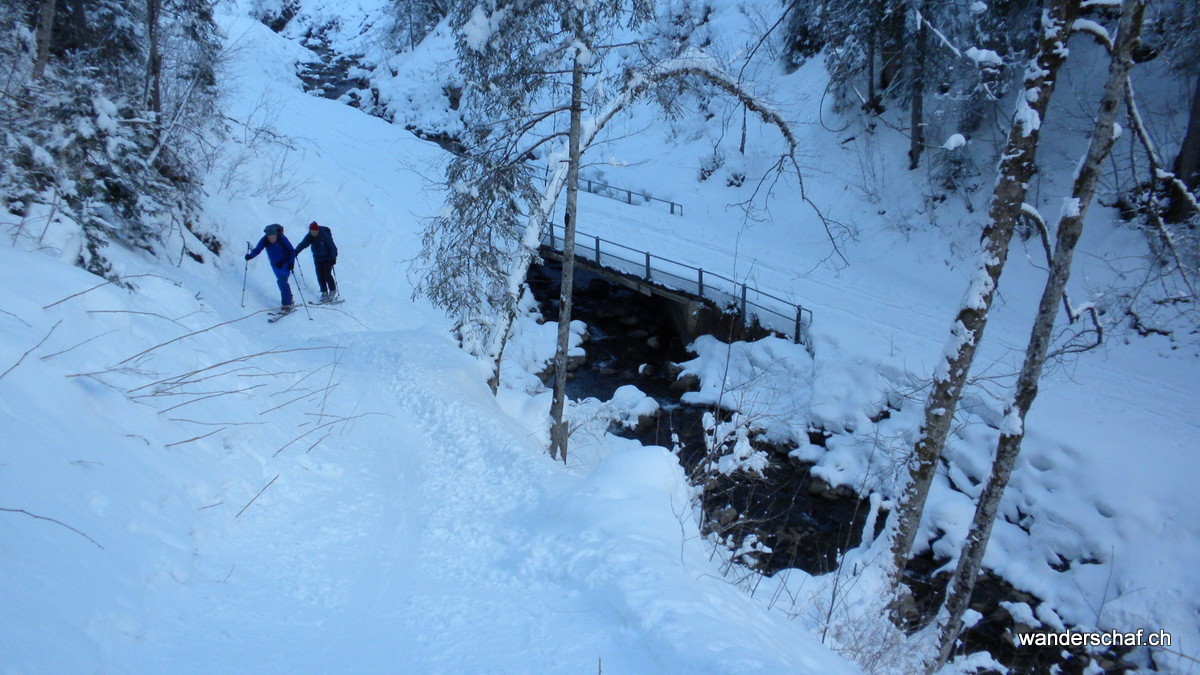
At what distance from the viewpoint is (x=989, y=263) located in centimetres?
536

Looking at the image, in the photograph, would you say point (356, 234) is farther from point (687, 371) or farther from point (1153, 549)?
point (1153, 549)

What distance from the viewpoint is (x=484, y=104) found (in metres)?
8.68

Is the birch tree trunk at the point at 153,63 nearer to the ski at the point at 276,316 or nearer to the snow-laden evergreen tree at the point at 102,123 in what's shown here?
the snow-laden evergreen tree at the point at 102,123

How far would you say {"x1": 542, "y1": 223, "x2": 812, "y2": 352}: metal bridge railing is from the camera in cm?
1423

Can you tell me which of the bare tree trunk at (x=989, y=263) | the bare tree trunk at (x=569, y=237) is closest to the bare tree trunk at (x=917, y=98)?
the bare tree trunk at (x=569, y=237)

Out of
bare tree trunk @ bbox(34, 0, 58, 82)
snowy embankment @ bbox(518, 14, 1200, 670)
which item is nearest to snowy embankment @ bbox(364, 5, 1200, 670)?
snowy embankment @ bbox(518, 14, 1200, 670)

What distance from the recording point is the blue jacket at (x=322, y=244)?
11461 millimetres

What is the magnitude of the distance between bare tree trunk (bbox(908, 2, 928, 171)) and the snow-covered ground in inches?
324

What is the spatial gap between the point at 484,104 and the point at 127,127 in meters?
5.97

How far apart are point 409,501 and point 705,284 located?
39.0ft

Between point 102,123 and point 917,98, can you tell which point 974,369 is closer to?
point 917,98

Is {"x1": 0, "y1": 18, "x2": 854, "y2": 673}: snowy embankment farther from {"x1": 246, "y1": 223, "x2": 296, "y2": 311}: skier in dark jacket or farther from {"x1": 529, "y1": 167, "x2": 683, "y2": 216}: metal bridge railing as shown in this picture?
{"x1": 529, "y1": 167, "x2": 683, "y2": 216}: metal bridge railing

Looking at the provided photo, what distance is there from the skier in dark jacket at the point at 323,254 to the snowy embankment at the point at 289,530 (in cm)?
493

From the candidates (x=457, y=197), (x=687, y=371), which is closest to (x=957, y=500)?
(x=687, y=371)
